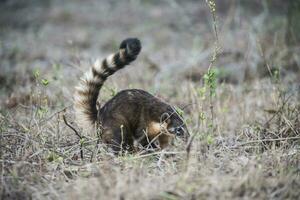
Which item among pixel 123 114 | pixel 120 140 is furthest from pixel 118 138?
pixel 123 114

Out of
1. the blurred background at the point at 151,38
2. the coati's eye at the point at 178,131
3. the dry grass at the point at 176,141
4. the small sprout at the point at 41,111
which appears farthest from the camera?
the blurred background at the point at 151,38

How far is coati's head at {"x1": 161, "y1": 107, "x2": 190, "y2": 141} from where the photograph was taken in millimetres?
5457

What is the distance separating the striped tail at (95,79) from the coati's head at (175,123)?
2.38ft

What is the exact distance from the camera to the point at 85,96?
578 centimetres

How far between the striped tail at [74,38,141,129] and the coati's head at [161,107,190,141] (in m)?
0.73

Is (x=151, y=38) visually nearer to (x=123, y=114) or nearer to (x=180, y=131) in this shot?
(x=123, y=114)

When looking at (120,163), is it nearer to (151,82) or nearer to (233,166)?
(233,166)

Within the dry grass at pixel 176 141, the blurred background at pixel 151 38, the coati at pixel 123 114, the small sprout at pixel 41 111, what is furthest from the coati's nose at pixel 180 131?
the small sprout at pixel 41 111

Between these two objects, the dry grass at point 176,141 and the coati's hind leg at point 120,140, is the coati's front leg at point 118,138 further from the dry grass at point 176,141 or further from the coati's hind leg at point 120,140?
the dry grass at point 176,141

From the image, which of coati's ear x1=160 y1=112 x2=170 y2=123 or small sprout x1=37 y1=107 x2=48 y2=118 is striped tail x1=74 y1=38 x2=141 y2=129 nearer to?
small sprout x1=37 y1=107 x2=48 y2=118

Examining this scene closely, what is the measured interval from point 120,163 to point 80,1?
53.1 ft

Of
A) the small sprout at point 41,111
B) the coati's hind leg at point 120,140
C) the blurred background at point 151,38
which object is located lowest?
the coati's hind leg at point 120,140

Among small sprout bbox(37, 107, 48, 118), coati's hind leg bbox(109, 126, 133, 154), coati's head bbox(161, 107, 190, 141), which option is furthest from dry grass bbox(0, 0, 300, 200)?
coati's hind leg bbox(109, 126, 133, 154)

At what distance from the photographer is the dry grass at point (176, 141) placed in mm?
4133
